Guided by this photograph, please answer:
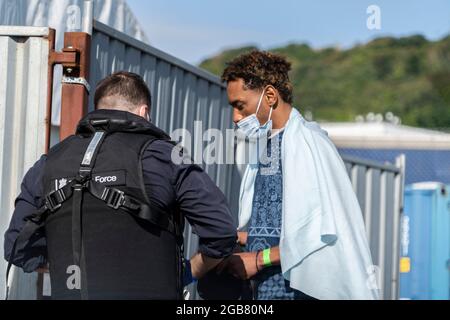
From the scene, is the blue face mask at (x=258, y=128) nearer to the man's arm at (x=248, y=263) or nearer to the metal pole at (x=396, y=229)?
the man's arm at (x=248, y=263)

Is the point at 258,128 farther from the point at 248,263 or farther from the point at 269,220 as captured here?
the point at 248,263

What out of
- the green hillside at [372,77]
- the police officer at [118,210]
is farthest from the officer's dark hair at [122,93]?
the green hillside at [372,77]

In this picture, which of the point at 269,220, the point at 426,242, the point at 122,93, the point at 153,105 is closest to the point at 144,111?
the point at 122,93

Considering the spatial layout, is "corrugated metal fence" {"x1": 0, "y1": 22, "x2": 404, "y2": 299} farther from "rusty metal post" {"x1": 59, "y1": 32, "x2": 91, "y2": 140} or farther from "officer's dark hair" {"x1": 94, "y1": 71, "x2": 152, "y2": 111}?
"officer's dark hair" {"x1": 94, "y1": 71, "x2": 152, "y2": 111}

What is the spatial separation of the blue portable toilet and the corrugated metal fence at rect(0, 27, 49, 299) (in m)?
7.94

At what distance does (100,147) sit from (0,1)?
7.04 ft

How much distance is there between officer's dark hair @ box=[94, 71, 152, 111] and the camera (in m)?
3.71

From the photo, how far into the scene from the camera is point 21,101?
450 centimetres

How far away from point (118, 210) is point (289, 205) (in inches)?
37.3

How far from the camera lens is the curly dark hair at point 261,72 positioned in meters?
4.47
